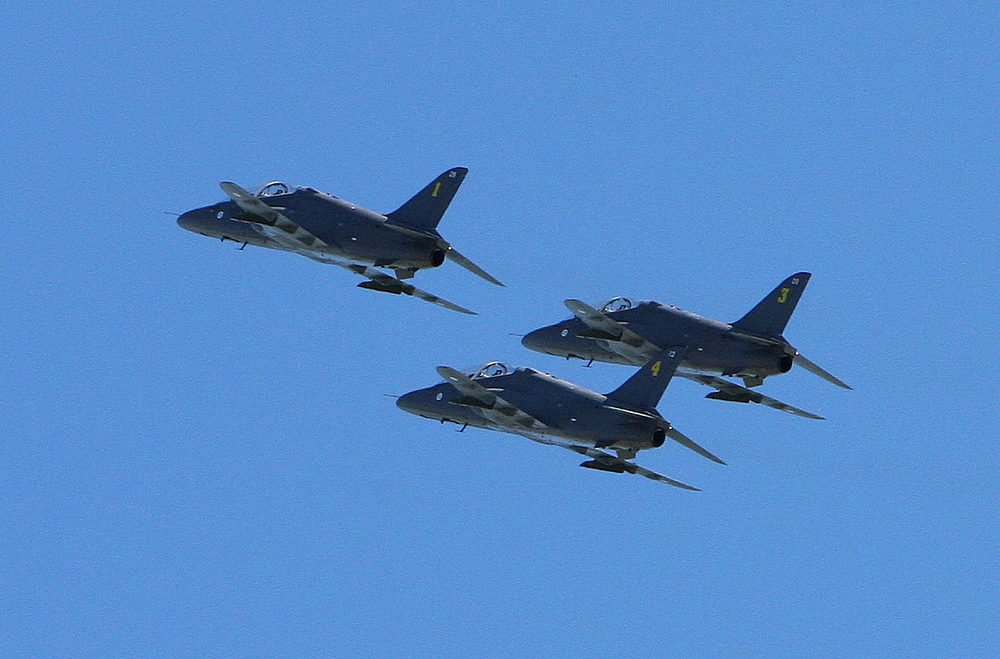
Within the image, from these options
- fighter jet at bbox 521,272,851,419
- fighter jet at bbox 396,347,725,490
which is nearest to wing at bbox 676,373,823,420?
fighter jet at bbox 521,272,851,419

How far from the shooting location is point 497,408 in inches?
2955

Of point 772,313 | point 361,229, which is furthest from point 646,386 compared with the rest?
point 361,229

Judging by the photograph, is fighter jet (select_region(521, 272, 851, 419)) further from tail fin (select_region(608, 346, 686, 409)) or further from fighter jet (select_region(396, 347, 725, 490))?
tail fin (select_region(608, 346, 686, 409))

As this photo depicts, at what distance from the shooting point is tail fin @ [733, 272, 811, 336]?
80312 millimetres

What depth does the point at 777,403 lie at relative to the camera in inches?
3260

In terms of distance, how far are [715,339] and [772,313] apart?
2098 millimetres

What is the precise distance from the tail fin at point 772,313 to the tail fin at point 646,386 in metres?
6.17

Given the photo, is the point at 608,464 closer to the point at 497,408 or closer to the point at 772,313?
the point at 497,408

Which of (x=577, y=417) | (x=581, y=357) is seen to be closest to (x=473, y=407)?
(x=577, y=417)

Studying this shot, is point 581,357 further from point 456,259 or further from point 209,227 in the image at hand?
point 209,227

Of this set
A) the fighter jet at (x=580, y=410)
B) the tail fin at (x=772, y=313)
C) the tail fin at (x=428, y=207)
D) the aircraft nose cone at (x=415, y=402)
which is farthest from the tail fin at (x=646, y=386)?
the tail fin at (x=428, y=207)

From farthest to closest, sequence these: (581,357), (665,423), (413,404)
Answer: (581,357) < (413,404) < (665,423)

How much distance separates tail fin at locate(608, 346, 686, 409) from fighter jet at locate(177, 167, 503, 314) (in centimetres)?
774

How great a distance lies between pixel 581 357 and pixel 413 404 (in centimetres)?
773
